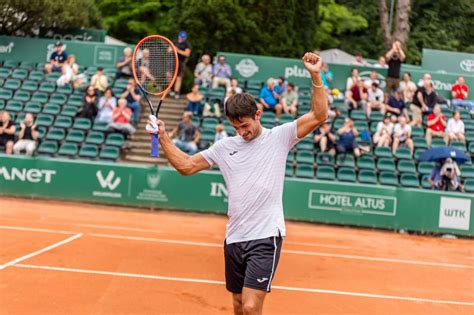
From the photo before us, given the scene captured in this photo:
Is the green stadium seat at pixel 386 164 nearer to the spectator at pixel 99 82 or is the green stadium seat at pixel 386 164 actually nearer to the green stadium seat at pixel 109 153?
the green stadium seat at pixel 109 153

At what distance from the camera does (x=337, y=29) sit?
38.1 meters

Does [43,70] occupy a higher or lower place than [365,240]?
higher

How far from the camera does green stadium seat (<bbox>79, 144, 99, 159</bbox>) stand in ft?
60.5

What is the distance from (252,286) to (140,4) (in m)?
32.6

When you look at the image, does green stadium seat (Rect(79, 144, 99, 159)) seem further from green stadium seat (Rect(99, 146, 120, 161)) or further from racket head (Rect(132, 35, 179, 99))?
racket head (Rect(132, 35, 179, 99))

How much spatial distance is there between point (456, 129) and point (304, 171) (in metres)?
4.94

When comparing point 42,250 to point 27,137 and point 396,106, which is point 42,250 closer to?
point 27,137

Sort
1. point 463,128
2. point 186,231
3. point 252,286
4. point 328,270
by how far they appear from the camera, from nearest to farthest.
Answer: point 252,286 < point 328,270 < point 186,231 < point 463,128

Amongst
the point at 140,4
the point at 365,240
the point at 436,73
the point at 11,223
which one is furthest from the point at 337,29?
the point at 11,223

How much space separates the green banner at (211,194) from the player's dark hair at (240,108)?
11702 mm

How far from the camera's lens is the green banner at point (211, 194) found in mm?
16547

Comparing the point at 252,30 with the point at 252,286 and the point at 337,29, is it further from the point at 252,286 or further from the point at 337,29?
the point at 252,286

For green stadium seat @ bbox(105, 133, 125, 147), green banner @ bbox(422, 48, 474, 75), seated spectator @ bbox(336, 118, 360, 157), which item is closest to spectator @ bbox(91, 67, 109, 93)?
green stadium seat @ bbox(105, 133, 125, 147)

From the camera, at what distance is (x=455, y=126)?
19.7 m
